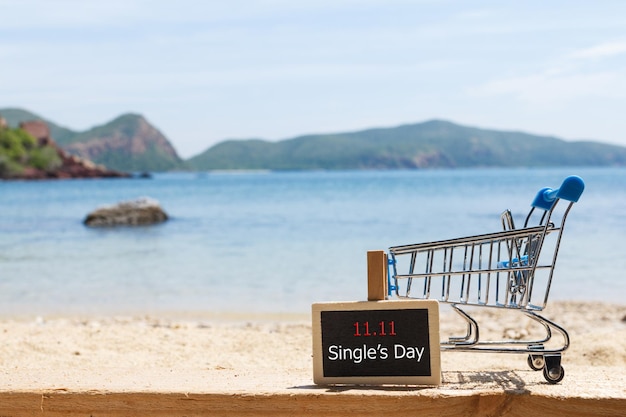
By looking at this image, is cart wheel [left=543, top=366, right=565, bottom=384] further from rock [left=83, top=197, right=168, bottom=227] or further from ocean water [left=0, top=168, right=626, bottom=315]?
rock [left=83, top=197, right=168, bottom=227]

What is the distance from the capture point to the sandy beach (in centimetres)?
375

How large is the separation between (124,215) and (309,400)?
80.1ft

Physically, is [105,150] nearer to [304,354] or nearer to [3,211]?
[3,211]

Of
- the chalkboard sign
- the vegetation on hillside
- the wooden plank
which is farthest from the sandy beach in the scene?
the vegetation on hillside

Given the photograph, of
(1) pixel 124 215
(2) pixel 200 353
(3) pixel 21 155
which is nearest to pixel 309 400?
(2) pixel 200 353

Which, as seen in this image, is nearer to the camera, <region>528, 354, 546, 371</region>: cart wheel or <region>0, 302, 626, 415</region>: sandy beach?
<region>0, 302, 626, 415</region>: sandy beach

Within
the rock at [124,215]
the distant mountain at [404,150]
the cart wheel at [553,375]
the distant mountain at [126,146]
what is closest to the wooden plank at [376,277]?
the cart wheel at [553,375]

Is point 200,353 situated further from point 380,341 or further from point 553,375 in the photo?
point 553,375

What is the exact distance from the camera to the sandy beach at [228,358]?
12.3ft

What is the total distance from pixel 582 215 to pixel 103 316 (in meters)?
22.5

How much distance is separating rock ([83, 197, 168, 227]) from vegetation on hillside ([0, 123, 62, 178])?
82.5 meters

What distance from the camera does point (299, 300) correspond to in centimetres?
1123

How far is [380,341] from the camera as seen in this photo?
3.81 meters

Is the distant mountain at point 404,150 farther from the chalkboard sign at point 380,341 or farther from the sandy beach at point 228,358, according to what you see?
the chalkboard sign at point 380,341
